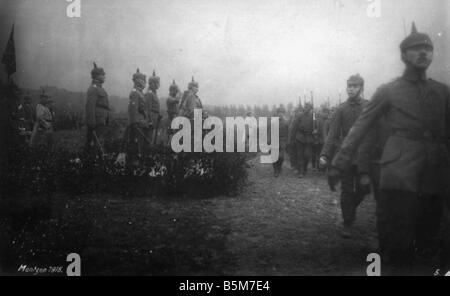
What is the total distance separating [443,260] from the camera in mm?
3500

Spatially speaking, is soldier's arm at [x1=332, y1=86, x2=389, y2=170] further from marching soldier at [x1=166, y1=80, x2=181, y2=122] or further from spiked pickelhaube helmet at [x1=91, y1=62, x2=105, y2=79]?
marching soldier at [x1=166, y1=80, x2=181, y2=122]

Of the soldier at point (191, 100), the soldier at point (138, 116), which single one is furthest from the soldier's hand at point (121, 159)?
the soldier at point (191, 100)

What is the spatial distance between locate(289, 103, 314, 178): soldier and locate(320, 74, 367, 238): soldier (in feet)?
16.5

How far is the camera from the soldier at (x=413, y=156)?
2943 millimetres

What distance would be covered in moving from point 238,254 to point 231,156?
3.18 meters

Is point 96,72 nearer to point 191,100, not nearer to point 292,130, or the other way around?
point 191,100

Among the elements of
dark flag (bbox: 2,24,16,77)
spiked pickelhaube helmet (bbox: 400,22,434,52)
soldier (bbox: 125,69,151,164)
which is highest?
dark flag (bbox: 2,24,16,77)

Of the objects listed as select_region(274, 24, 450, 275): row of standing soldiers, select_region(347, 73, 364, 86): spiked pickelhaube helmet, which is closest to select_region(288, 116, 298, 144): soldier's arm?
select_region(347, 73, 364, 86): spiked pickelhaube helmet

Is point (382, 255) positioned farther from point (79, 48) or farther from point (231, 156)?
point (79, 48)

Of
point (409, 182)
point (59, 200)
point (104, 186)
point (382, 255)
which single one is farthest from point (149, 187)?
point (409, 182)

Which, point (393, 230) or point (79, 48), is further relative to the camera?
point (79, 48)

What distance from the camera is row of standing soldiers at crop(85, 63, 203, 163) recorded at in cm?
614

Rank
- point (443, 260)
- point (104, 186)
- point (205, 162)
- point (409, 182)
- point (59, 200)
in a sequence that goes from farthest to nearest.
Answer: point (205, 162), point (104, 186), point (59, 200), point (443, 260), point (409, 182)

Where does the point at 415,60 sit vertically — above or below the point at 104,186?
above
